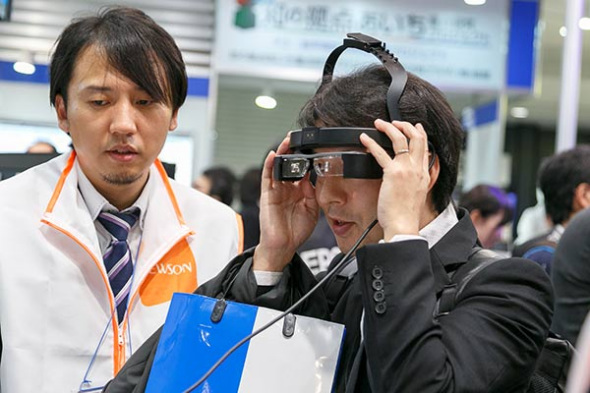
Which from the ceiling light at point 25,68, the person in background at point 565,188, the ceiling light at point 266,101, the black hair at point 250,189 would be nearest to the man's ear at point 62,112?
the person in background at point 565,188

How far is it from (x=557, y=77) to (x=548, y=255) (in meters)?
11.0

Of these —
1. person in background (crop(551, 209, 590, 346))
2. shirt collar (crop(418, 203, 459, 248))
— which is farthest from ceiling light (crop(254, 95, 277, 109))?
shirt collar (crop(418, 203, 459, 248))

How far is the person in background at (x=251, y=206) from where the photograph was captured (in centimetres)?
471

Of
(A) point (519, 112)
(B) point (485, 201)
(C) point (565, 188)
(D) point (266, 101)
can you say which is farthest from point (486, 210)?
(A) point (519, 112)

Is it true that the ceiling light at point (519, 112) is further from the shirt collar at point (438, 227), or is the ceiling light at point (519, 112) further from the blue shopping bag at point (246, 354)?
the blue shopping bag at point (246, 354)

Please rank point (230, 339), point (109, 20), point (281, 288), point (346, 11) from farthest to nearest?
point (346, 11), point (109, 20), point (281, 288), point (230, 339)

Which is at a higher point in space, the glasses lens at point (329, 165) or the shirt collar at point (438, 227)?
the glasses lens at point (329, 165)

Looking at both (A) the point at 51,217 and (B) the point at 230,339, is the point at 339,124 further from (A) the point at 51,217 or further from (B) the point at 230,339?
(A) the point at 51,217

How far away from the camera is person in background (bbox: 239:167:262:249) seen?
15.5ft

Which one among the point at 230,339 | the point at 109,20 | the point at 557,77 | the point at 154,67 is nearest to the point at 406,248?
the point at 230,339

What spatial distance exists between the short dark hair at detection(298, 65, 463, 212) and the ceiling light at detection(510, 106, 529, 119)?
49.0 ft

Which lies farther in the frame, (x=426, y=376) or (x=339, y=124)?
(x=339, y=124)

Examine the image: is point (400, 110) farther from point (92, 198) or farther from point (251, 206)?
point (251, 206)

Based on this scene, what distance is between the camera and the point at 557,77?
13867 mm
